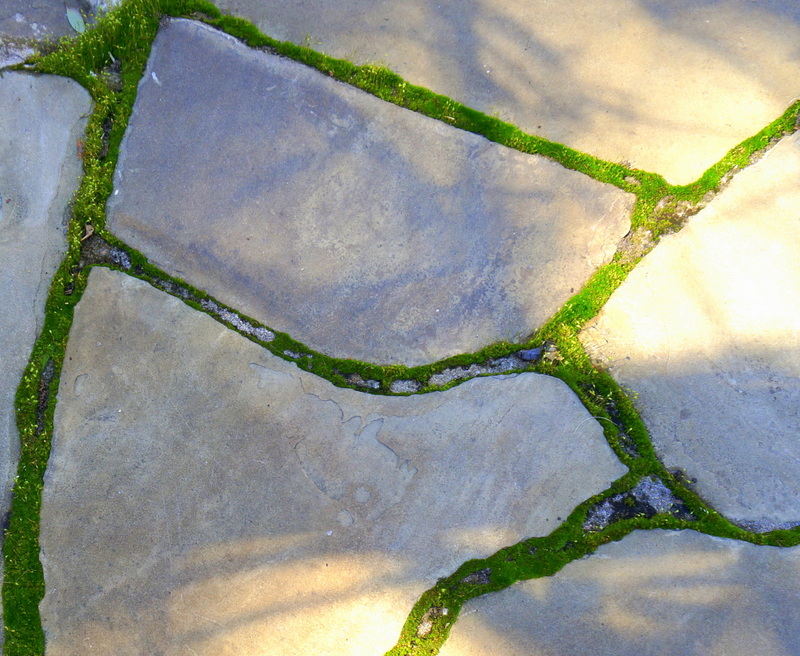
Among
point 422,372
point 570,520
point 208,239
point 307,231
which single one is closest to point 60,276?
point 208,239

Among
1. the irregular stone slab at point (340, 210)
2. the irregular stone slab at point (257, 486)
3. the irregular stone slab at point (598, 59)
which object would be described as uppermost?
the irregular stone slab at point (598, 59)

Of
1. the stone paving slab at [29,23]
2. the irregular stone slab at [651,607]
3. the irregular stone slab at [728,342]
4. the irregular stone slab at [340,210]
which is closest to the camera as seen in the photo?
the irregular stone slab at [651,607]

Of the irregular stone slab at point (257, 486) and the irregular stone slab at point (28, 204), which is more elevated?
the irregular stone slab at point (28, 204)

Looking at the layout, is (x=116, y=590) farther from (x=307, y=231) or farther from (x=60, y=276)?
(x=307, y=231)

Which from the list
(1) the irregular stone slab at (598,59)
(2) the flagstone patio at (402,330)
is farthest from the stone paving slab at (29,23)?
(1) the irregular stone slab at (598,59)

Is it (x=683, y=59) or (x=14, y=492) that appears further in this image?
(x=683, y=59)

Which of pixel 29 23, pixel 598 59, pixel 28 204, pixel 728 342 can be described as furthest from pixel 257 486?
pixel 598 59

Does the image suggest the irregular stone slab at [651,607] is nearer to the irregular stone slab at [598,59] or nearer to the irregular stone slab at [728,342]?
the irregular stone slab at [728,342]
